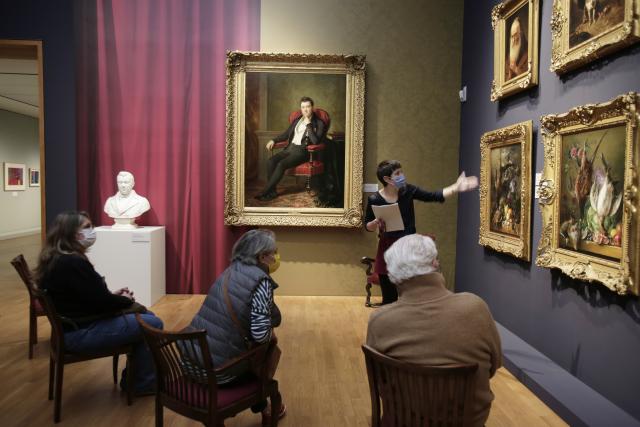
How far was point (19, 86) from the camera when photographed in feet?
39.8

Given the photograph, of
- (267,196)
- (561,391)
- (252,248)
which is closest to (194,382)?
(252,248)

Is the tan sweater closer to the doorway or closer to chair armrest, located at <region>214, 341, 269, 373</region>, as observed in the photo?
chair armrest, located at <region>214, 341, 269, 373</region>

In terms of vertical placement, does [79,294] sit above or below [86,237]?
below

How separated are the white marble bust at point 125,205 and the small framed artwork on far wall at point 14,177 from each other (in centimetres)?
1157

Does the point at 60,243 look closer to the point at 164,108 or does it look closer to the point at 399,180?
the point at 399,180

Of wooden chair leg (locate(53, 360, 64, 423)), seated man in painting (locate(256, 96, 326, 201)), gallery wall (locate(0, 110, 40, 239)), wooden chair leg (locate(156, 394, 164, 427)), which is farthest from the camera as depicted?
gallery wall (locate(0, 110, 40, 239))

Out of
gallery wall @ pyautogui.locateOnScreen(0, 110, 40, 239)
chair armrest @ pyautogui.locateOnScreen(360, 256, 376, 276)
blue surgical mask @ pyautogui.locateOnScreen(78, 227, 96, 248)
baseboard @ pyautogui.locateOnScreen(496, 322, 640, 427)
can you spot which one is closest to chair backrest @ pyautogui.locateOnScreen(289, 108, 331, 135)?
chair armrest @ pyautogui.locateOnScreen(360, 256, 376, 276)

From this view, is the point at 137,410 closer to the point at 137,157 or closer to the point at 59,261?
the point at 59,261

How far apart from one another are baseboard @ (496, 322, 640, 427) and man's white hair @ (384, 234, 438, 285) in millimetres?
2055

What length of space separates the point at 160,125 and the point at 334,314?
12.4 ft

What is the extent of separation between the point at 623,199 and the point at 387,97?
178 inches

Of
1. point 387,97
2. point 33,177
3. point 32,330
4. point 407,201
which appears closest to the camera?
point 32,330

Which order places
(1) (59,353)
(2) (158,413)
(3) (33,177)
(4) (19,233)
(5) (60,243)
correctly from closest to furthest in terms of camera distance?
1. (2) (158,413)
2. (1) (59,353)
3. (5) (60,243)
4. (4) (19,233)
5. (3) (33,177)

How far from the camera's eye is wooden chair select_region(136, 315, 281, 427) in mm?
2596
